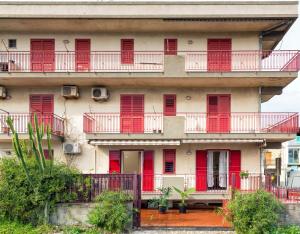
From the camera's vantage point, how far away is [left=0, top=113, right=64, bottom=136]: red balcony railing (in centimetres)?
2100

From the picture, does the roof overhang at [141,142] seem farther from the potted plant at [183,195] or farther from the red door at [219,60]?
the red door at [219,60]

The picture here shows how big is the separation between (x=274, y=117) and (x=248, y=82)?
2364 mm

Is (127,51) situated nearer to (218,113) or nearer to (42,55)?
(42,55)

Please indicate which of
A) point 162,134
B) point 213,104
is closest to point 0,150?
point 162,134

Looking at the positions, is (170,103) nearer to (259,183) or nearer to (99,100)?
(99,100)

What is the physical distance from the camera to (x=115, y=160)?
22.1m

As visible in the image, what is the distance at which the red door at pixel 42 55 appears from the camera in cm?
2197

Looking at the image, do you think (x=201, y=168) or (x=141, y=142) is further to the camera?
(x=201, y=168)

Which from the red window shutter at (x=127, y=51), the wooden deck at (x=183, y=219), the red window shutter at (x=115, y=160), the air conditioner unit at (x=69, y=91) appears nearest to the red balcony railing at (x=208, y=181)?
the wooden deck at (x=183, y=219)

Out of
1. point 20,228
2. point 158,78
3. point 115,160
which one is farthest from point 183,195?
point 20,228

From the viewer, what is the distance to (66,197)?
1606 centimetres

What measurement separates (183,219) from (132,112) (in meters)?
6.98

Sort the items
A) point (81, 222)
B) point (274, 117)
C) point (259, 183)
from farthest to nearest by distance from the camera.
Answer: point (274, 117)
point (259, 183)
point (81, 222)

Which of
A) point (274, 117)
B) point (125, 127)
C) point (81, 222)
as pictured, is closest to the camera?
point (81, 222)
